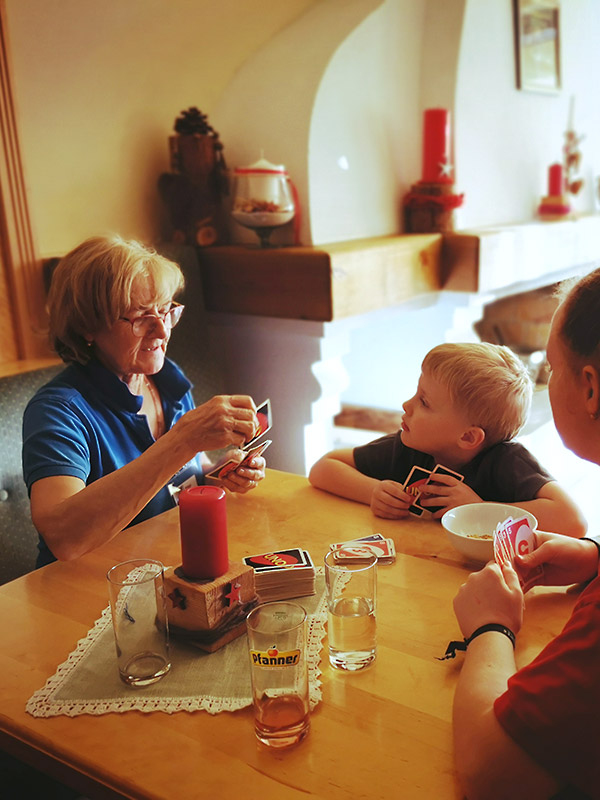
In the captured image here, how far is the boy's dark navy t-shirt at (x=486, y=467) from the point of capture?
4.91ft

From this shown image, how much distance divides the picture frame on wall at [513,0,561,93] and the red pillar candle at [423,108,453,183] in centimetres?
86

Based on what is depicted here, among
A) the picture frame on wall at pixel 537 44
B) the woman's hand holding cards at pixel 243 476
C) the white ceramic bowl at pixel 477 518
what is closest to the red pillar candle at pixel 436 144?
the picture frame on wall at pixel 537 44

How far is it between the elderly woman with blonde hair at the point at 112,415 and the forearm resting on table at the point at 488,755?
2.38ft

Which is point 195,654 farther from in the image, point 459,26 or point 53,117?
point 459,26

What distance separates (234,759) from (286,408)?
2.12 metres

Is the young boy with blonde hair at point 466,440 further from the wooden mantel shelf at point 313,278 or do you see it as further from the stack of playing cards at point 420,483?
the wooden mantel shelf at point 313,278

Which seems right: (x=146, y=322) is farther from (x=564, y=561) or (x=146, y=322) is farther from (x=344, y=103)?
(x=344, y=103)

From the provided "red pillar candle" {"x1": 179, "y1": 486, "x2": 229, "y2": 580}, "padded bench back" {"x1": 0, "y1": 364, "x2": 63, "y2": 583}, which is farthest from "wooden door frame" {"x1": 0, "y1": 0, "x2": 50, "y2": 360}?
"red pillar candle" {"x1": 179, "y1": 486, "x2": 229, "y2": 580}

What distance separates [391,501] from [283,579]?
1.23ft

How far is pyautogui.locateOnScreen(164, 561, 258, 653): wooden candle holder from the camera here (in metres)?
1.06

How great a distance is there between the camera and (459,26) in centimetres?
317

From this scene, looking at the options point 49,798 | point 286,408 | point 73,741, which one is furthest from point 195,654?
point 286,408

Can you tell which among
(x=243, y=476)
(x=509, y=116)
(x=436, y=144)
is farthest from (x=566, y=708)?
(x=509, y=116)

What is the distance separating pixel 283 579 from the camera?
121 cm
